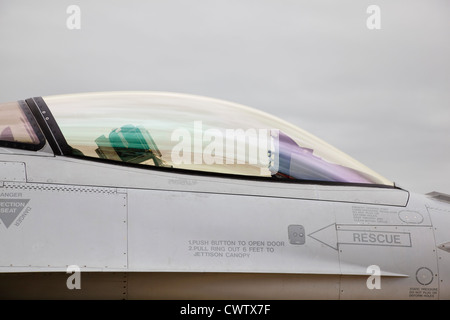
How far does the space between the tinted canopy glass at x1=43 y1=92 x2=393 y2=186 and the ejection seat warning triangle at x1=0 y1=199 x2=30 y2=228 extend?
0.78 metres

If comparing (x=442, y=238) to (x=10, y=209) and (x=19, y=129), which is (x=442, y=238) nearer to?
(x=10, y=209)

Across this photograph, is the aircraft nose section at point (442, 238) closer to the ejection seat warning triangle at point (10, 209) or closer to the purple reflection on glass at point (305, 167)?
the purple reflection on glass at point (305, 167)

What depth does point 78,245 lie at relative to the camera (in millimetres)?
5602

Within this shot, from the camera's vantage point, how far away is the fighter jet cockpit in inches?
248

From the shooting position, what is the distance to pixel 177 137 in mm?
6512

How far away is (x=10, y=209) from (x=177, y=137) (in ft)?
5.64

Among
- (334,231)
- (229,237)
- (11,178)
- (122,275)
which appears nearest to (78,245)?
(122,275)

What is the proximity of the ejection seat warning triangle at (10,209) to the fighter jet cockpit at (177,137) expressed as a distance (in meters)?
0.65

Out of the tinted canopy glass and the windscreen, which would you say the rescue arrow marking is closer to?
the tinted canopy glass

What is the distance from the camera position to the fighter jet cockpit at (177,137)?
6.31m

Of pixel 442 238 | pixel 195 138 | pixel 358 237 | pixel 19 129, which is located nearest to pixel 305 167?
pixel 358 237

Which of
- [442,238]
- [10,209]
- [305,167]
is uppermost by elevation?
[305,167]

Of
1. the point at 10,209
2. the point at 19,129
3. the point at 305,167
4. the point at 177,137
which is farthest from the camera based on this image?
the point at 305,167
